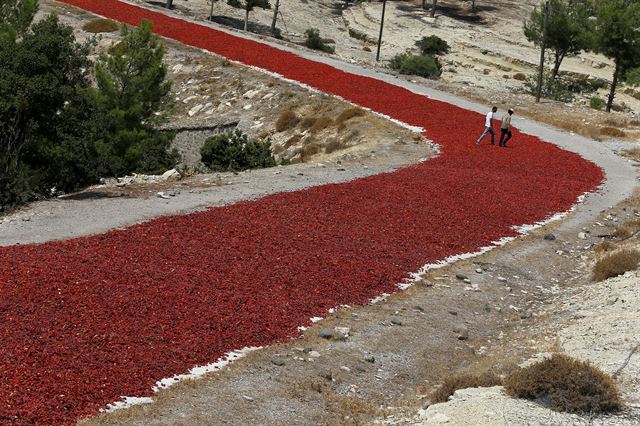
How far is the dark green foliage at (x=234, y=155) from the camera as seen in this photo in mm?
40344

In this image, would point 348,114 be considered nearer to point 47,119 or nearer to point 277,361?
point 47,119

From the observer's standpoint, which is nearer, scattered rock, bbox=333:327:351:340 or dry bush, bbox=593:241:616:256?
scattered rock, bbox=333:327:351:340

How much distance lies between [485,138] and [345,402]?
3291 centimetres

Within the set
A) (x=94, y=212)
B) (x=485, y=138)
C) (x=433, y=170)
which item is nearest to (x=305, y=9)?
(x=485, y=138)

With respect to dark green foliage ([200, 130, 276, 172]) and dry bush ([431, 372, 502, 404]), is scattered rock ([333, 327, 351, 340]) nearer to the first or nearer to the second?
dry bush ([431, 372, 502, 404])

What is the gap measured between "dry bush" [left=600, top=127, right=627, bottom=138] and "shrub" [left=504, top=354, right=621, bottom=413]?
129ft

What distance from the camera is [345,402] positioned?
1277 centimetres

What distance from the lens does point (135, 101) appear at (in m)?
41.6

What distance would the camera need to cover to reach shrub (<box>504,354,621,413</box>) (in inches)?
465

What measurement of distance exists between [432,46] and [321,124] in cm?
5970

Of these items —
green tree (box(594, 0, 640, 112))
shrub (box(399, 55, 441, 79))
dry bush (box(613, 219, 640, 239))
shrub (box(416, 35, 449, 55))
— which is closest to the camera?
dry bush (box(613, 219, 640, 239))

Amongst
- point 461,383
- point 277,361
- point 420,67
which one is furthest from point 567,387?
point 420,67

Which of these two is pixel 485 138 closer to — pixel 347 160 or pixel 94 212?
pixel 347 160

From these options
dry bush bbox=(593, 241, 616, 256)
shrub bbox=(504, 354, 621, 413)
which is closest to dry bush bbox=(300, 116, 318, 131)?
dry bush bbox=(593, 241, 616, 256)
